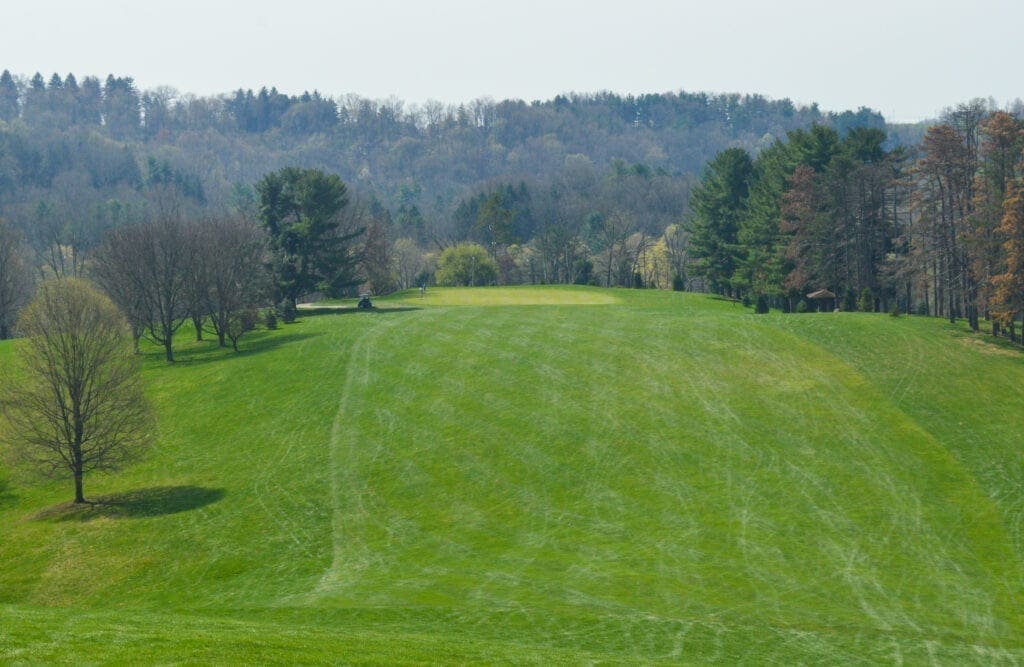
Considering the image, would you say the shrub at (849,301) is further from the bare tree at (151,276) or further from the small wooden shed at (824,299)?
the bare tree at (151,276)

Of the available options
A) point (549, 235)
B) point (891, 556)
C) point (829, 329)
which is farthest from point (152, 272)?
point (549, 235)

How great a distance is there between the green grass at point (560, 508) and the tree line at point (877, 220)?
20.4 feet

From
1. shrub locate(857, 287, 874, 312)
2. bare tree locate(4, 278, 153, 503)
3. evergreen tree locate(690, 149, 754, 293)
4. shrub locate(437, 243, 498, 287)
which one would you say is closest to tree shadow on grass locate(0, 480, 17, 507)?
bare tree locate(4, 278, 153, 503)

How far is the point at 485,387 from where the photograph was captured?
63688 mm

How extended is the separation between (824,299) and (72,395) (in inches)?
2793

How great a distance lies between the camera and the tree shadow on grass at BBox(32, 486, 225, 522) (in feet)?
157

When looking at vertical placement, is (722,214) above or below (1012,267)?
A: above

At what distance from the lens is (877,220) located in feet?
297

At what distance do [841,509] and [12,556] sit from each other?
3975 centimetres

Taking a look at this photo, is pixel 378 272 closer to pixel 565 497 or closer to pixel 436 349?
pixel 436 349

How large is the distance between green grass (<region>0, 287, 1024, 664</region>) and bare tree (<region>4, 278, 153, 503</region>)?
3037 millimetres

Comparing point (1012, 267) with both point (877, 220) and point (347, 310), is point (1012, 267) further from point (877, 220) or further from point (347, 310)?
point (347, 310)

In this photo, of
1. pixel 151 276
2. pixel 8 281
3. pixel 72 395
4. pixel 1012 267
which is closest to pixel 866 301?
pixel 1012 267

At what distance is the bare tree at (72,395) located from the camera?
49.0 meters
